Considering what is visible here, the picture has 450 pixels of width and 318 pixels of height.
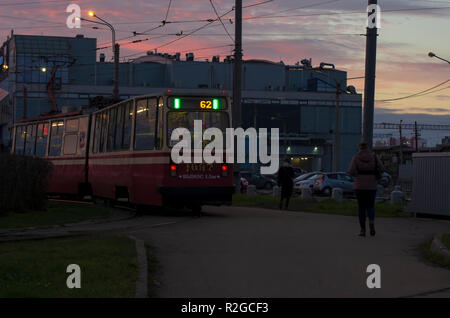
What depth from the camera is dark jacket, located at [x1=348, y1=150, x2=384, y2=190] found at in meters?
14.6

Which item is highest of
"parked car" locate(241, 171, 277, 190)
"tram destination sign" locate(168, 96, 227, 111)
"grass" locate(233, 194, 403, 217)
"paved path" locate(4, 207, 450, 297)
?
"tram destination sign" locate(168, 96, 227, 111)

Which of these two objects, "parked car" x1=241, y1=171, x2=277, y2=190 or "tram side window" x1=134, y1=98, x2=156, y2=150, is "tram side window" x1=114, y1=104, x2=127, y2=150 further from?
"parked car" x1=241, y1=171, x2=277, y2=190

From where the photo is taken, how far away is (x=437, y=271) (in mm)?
10086

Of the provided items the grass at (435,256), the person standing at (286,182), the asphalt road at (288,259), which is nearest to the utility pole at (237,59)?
the person standing at (286,182)

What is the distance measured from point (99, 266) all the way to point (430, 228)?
986 centimetres

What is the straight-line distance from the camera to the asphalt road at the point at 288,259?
28.0 ft

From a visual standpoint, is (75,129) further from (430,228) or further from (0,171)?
(430,228)

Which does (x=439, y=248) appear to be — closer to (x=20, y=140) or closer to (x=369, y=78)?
(x=369, y=78)

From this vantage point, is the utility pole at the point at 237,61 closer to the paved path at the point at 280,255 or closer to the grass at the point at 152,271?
the paved path at the point at 280,255

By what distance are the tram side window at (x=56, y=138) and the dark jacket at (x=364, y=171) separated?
654 inches

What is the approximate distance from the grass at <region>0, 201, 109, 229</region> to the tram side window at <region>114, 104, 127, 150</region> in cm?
197

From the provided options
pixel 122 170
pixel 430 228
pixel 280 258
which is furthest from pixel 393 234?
pixel 122 170

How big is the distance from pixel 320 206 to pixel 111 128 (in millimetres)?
7201

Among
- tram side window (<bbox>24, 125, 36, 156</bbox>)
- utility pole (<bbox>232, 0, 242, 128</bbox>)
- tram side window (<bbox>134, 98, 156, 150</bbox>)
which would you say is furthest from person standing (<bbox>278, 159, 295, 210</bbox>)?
tram side window (<bbox>24, 125, 36, 156</bbox>)
